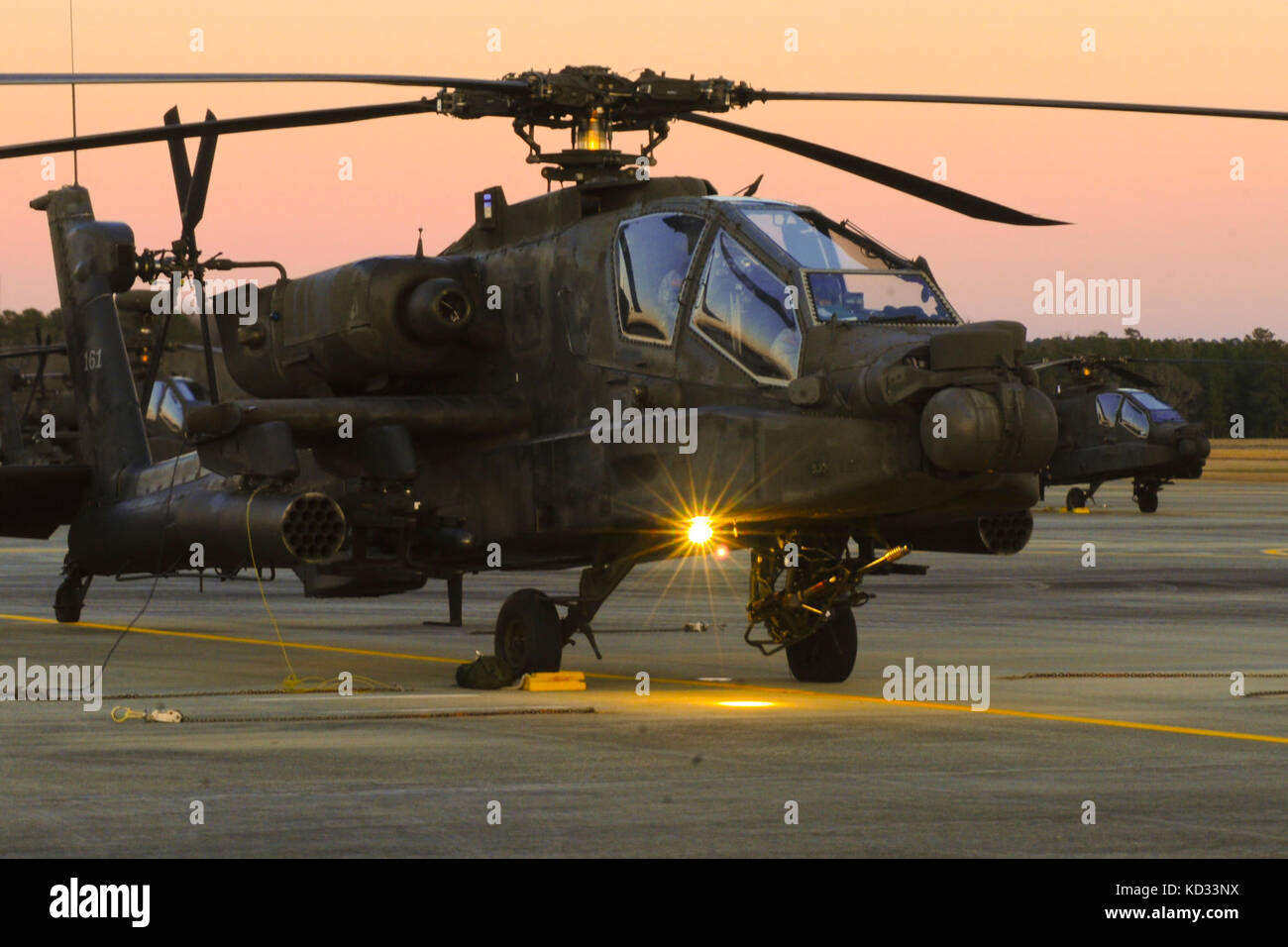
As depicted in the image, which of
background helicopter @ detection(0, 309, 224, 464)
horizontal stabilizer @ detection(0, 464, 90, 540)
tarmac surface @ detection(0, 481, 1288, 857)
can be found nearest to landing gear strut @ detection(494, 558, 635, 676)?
tarmac surface @ detection(0, 481, 1288, 857)

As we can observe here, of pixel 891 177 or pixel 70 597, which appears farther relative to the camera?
pixel 70 597

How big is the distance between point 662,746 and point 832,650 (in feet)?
15.8

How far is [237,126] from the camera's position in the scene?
1513cm

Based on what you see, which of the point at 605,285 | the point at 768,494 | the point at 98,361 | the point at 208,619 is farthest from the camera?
the point at 208,619

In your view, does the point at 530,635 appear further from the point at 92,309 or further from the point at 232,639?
the point at 92,309

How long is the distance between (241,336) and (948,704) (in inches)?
289

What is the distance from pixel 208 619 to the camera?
26500 millimetres

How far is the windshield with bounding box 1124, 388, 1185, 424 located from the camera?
187ft

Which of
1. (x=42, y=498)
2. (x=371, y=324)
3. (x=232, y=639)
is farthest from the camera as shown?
(x=232, y=639)

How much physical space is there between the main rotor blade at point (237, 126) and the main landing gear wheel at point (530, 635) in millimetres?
3989

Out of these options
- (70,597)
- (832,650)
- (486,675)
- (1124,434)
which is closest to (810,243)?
(832,650)

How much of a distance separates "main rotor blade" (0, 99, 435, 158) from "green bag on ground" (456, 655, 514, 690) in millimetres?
4514
